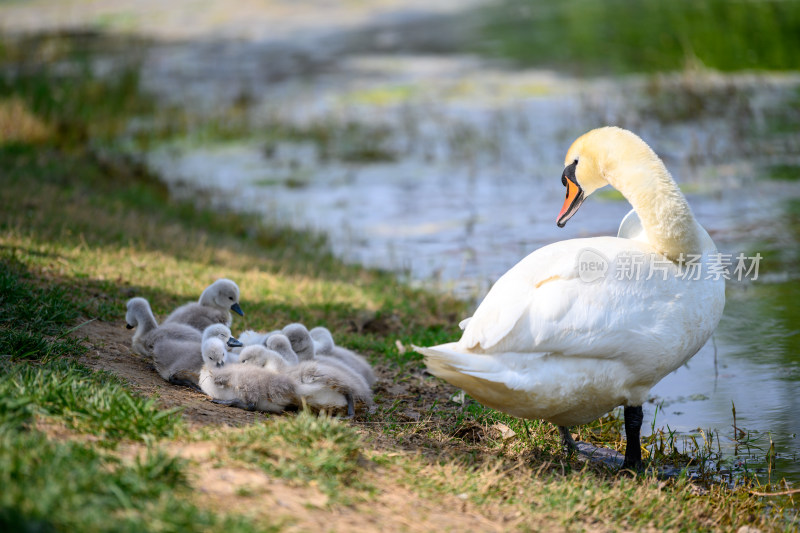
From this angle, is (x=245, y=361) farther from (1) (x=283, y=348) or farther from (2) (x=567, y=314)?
(2) (x=567, y=314)

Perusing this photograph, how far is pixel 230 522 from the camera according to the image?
3.20 m

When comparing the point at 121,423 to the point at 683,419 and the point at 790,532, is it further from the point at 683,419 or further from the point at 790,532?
the point at 683,419

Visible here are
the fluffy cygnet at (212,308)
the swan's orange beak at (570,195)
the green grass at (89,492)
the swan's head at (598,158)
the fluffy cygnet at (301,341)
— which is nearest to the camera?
the green grass at (89,492)

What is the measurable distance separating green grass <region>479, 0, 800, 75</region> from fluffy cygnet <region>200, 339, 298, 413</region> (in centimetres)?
1322

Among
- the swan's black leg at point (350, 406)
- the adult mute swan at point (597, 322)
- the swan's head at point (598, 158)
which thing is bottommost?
the swan's black leg at point (350, 406)

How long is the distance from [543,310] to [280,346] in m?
1.81

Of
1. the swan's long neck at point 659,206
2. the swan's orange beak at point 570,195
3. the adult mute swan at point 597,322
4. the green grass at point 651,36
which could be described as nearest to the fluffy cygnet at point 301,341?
the adult mute swan at point 597,322

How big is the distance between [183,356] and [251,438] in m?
1.59

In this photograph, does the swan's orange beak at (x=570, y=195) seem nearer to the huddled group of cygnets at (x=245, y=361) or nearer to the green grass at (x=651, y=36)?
the huddled group of cygnets at (x=245, y=361)

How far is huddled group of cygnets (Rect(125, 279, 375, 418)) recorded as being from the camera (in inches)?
198

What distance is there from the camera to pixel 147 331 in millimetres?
5742

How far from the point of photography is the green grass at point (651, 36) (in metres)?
18.7

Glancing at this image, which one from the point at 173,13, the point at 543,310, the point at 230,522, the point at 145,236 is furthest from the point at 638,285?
the point at 173,13

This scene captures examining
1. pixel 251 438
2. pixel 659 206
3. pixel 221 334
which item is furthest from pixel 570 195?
pixel 251 438
